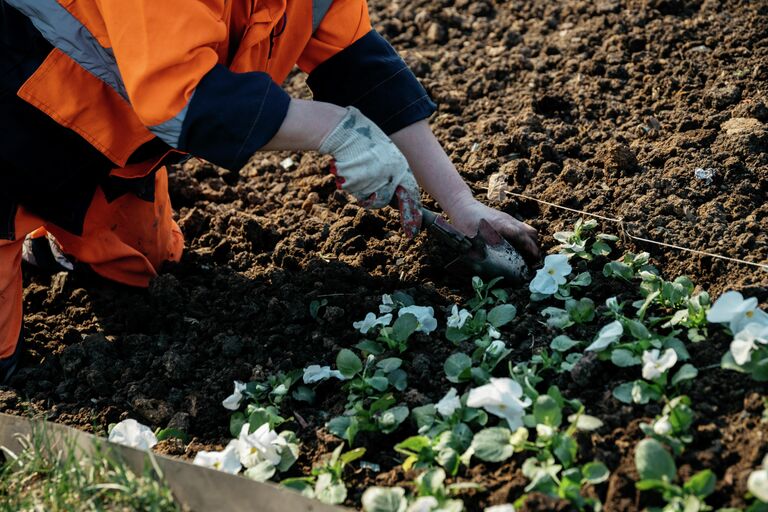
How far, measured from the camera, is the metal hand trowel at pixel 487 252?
228 cm

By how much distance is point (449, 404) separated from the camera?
1884mm

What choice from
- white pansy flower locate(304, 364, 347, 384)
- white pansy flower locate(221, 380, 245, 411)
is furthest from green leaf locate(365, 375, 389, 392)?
white pansy flower locate(221, 380, 245, 411)

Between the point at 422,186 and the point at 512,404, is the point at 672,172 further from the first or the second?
the point at 512,404

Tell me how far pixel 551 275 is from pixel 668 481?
2.44ft

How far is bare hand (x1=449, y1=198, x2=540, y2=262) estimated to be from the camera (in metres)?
2.35

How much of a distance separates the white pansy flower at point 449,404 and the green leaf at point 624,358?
35cm

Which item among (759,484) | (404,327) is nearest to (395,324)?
(404,327)

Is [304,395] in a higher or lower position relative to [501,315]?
lower

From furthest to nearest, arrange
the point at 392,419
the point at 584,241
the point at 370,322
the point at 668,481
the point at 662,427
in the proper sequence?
the point at 584,241 < the point at 370,322 < the point at 392,419 < the point at 662,427 < the point at 668,481

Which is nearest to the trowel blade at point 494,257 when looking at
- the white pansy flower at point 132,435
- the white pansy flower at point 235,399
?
the white pansy flower at point 235,399

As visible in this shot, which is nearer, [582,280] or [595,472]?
[595,472]

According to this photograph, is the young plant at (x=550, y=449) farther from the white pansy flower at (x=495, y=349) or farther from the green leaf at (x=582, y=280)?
the green leaf at (x=582, y=280)

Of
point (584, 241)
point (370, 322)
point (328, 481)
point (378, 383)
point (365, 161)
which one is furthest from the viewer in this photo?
point (584, 241)

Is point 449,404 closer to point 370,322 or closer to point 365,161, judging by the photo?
point 370,322
